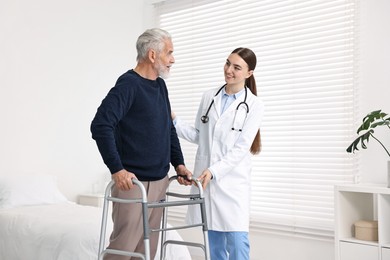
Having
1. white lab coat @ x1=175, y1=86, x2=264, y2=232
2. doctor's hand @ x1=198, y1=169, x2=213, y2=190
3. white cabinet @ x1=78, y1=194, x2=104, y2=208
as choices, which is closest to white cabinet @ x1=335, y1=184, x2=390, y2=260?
white lab coat @ x1=175, y1=86, x2=264, y2=232

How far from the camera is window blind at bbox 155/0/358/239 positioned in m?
4.21

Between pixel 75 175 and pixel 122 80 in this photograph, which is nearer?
pixel 122 80

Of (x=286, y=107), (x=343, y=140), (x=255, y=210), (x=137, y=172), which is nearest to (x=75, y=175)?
(x=255, y=210)

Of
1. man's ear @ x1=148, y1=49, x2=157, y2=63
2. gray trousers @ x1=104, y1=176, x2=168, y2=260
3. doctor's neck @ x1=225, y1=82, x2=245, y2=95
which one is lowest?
gray trousers @ x1=104, y1=176, x2=168, y2=260

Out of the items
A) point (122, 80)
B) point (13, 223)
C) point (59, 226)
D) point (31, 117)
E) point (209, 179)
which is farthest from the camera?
point (31, 117)

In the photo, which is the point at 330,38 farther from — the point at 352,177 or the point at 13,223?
the point at 13,223

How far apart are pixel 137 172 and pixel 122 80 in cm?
42

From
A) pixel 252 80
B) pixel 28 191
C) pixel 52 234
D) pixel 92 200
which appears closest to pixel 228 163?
pixel 252 80

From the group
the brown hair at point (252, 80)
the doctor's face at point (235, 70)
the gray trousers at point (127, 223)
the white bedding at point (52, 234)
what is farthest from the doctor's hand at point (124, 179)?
the white bedding at point (52, 234)

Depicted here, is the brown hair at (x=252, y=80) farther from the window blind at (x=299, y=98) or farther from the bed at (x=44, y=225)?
the window blind at (x=299, y=98)

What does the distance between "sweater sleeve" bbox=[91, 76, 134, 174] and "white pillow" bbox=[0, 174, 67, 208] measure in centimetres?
234

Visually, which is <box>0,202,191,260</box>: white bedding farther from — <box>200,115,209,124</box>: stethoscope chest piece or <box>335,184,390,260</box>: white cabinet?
<box>335,184,390,260</box>: white cabinet

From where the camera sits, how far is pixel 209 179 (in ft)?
9.23

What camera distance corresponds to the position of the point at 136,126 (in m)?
2.46
